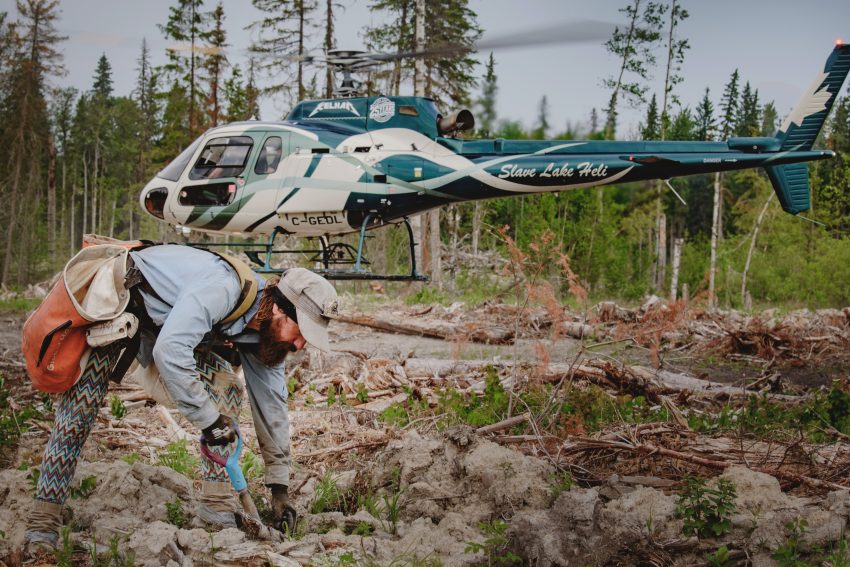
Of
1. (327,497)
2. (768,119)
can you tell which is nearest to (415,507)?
(327,497)

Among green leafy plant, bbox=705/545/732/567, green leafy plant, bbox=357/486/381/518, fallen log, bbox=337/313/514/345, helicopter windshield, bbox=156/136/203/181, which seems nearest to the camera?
green leafy plant, bbox=705/545/732/567

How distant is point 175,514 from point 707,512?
120 inches

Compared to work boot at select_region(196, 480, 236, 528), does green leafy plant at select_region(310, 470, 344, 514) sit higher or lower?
lower

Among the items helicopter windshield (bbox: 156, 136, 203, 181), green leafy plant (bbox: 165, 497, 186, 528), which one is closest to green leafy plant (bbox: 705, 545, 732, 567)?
green leafy plant (bbox: 165, 497, 186, 528)

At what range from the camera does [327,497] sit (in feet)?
15.7

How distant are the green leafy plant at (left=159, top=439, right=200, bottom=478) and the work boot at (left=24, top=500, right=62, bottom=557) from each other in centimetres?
136

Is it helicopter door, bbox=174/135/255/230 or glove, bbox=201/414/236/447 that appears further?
helicopter door, bbox=174/135/255/230

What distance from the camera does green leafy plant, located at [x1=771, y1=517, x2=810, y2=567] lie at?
10.5 ft

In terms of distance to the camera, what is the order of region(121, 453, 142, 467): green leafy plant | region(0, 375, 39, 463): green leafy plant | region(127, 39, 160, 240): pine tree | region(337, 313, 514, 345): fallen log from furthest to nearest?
region(127, 39, 160, 240): pine tree < region(337, 313, 514, 345): fallen log < region(0, 375, 39, 463): green leafy plant < region(121, 453, 142, 467): green leafy plant

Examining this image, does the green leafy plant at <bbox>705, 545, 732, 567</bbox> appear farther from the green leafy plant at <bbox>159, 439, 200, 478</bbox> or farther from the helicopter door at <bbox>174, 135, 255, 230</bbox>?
the helicopter door at <bbox>174, 135, 255, 230</bbox>

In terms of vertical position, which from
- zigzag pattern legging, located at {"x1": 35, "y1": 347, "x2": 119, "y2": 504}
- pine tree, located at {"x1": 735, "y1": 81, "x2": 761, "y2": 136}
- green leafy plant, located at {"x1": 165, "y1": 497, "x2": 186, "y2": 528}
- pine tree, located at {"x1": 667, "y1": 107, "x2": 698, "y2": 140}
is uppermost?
pine tree, located at {"x1": 735, "y1": 81, "x2": 761, "y2": 136}

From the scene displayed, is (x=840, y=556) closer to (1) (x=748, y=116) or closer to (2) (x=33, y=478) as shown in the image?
(2) (x=33, y=478)

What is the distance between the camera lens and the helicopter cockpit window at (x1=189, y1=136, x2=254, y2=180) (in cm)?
1063

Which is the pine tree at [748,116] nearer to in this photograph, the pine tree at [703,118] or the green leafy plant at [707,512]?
the pine tree at [703,118]
